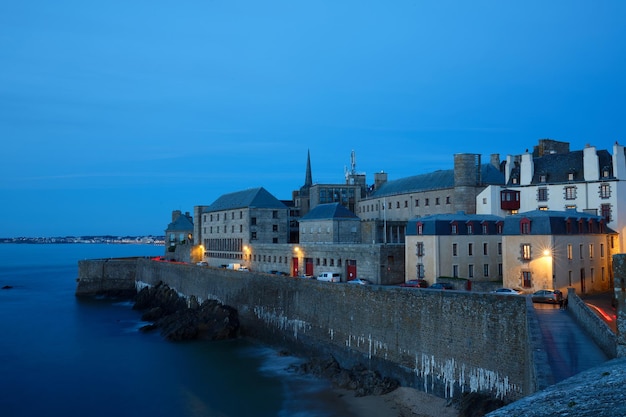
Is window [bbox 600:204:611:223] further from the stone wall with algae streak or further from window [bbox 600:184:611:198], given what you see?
the stone wall with algae streak

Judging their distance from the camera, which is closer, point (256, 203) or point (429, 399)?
point (429, 399)

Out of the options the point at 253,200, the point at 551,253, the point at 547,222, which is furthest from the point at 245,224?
the point at 551,253

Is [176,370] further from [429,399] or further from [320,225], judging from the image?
[320,225]

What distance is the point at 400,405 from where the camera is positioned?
2453 centimetres

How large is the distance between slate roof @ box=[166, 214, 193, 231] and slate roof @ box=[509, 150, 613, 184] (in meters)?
55.3

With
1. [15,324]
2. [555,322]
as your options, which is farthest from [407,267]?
[15,324]

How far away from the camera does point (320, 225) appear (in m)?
52.5

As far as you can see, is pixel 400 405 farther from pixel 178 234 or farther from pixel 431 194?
pixel 178 234

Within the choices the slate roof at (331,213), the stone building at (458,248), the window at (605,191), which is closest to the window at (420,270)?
the stone building at (458,248)

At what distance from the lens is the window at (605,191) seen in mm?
38500

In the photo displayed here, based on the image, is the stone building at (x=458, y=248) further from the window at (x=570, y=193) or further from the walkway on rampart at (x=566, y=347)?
the walkway on rampart at (x=566, y=347)

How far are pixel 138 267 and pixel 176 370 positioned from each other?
4037 centimetres

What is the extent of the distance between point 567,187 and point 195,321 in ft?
98.4

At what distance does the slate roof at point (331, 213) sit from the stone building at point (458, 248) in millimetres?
13713
